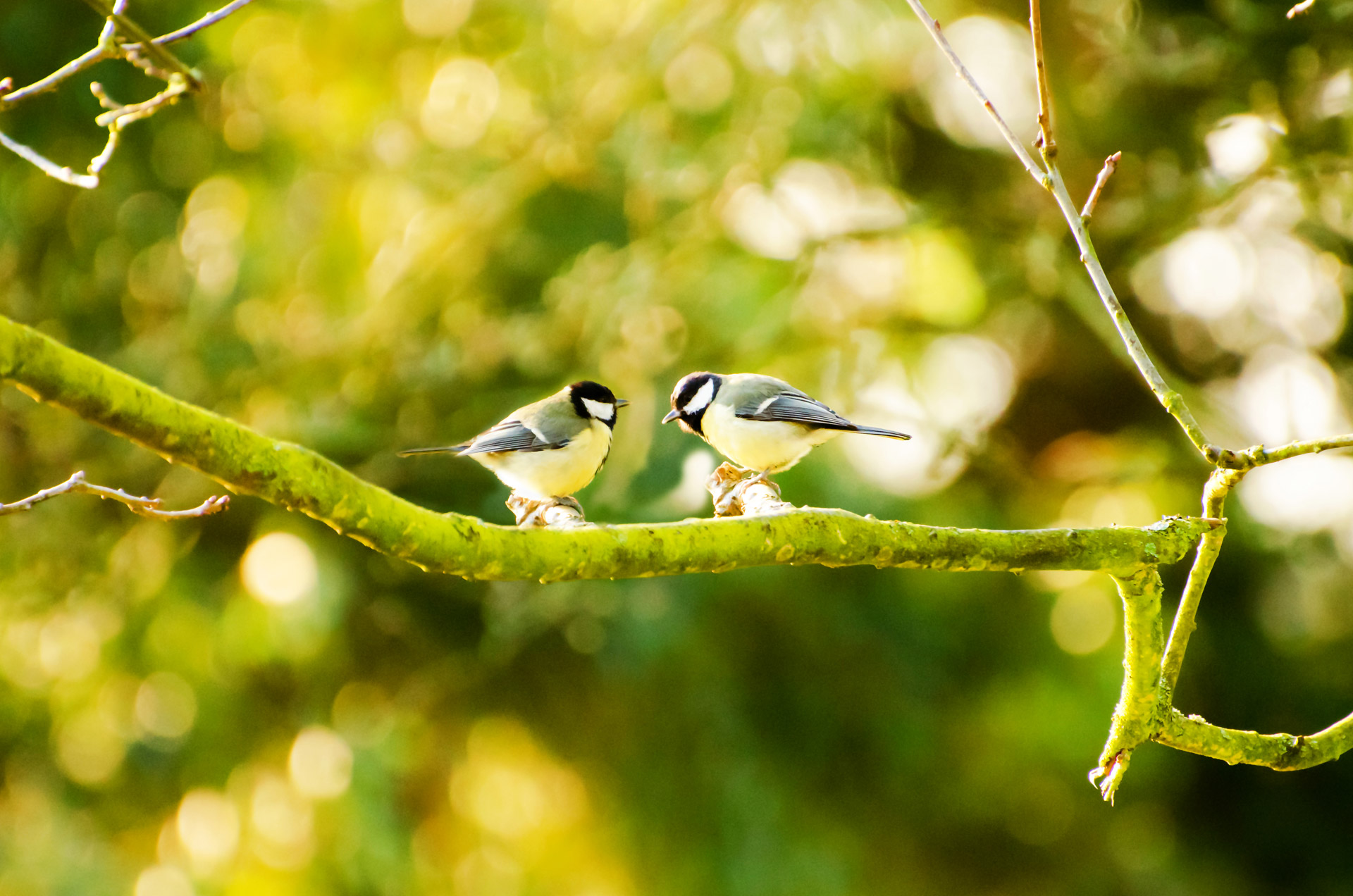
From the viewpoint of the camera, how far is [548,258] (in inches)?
212

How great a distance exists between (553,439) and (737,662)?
303 cm

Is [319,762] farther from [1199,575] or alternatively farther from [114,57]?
[1199,575]

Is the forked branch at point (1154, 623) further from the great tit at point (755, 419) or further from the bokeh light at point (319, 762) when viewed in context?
the bokeh light at point (319, 762)

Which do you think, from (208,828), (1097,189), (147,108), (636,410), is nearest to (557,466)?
(147,108)

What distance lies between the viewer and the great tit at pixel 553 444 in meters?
2.68

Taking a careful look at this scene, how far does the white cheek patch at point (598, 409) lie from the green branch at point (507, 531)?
1413 mm

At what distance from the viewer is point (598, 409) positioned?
3006 millimetres

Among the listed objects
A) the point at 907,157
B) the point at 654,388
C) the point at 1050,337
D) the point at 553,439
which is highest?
the point at 553,439

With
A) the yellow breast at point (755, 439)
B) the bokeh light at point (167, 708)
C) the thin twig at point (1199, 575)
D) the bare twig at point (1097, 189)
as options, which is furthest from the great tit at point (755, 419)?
the bokeh light at point (167, 708)

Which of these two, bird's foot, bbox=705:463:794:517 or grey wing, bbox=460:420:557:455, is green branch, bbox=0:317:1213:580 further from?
grey wing, bbox=460:420:557:455

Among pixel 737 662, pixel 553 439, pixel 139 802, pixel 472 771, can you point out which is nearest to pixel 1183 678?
pixel 737 662

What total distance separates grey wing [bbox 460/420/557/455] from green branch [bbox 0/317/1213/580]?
1.40 meters

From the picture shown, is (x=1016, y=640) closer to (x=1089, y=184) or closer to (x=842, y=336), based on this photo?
(x=842, y=336)

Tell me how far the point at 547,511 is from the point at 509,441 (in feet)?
3.06
